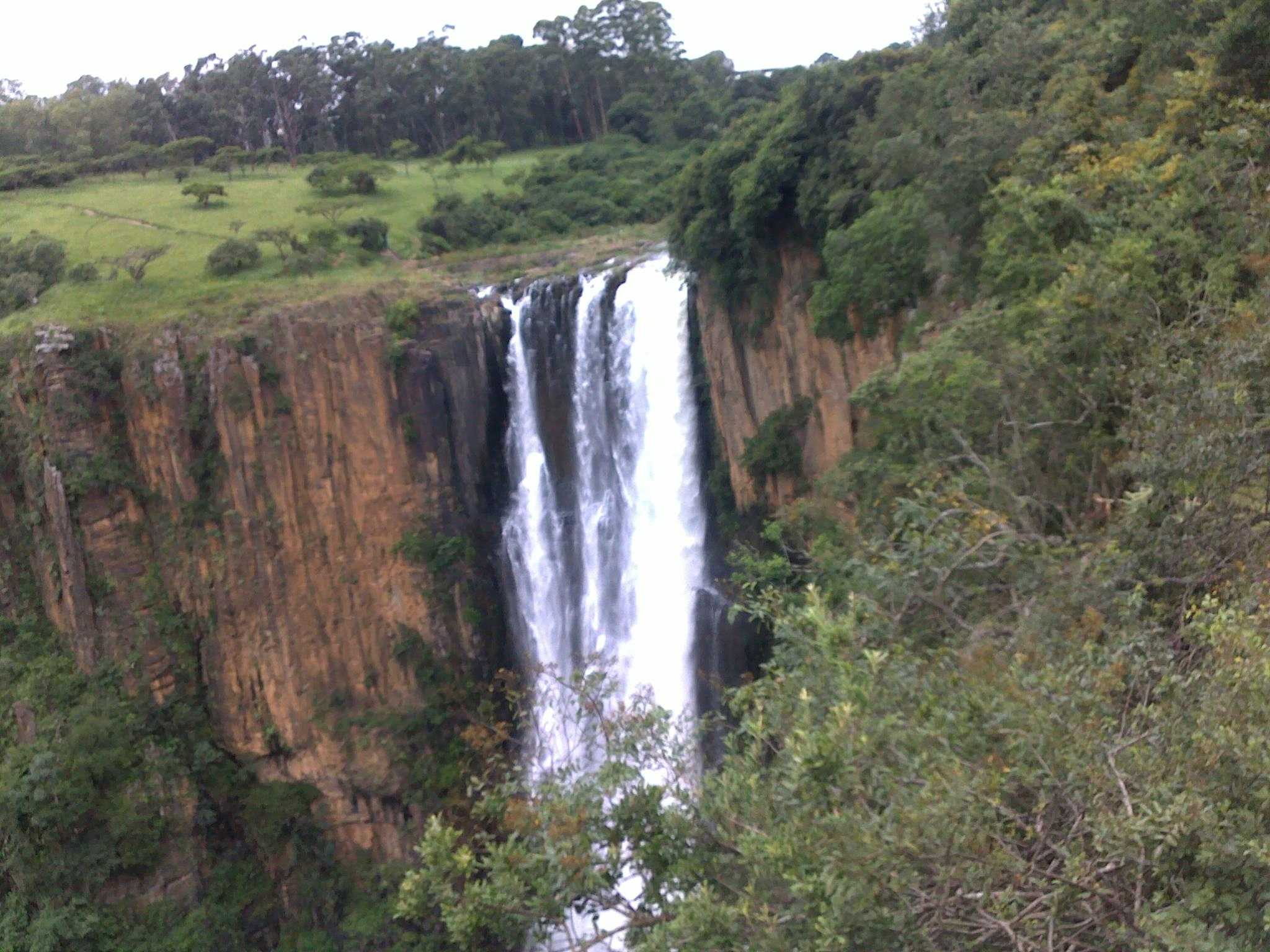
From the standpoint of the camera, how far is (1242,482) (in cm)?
542

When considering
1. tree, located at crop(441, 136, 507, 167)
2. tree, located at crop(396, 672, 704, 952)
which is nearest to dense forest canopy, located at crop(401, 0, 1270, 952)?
tree, located at crop(396, 672, 704, 952)

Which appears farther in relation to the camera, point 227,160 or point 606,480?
point 227,160

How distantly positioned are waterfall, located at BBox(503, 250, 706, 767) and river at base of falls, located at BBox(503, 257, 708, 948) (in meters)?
0.02

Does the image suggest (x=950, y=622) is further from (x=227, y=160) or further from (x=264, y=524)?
(x=227, y=160)

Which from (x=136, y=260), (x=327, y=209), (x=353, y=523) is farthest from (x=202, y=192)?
(x=353, y=523)

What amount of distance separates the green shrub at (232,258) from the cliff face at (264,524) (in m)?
2.99

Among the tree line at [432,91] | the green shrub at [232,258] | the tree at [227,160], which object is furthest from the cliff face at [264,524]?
the tree line at [432,91]

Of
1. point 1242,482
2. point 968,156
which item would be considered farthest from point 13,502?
point 1242,482

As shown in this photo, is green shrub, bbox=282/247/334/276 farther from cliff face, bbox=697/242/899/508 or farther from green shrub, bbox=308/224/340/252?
cliff face, bbox=697/242/899/508

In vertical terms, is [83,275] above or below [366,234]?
below

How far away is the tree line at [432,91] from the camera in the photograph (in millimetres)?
33000

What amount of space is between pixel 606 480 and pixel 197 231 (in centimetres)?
1068

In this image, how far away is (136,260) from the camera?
17938 mm

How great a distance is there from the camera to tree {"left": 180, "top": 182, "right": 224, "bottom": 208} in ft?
74.4
